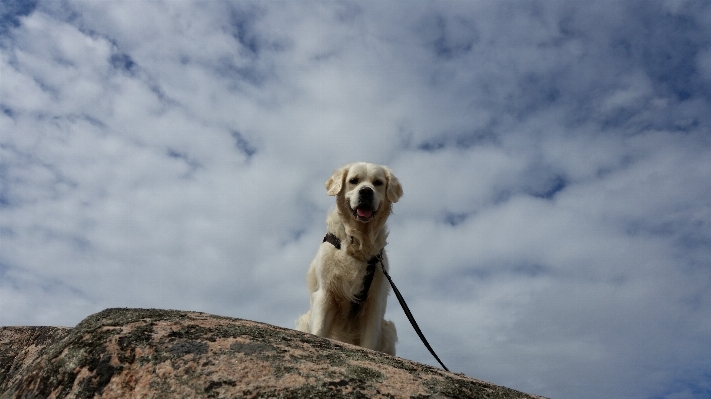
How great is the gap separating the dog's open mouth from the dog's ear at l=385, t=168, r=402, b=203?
0.61 metres

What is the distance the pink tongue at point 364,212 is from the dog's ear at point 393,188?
2.09ft

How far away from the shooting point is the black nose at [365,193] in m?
7.13

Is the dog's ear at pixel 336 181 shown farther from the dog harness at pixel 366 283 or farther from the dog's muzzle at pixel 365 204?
the dog harness at pixel 366 283

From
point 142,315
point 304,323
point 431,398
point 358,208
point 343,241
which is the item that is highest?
point 358,208

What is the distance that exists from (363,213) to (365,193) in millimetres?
305

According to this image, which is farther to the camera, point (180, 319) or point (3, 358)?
point (3, 358)

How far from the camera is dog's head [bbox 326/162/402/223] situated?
713cm

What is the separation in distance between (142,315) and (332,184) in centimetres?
505

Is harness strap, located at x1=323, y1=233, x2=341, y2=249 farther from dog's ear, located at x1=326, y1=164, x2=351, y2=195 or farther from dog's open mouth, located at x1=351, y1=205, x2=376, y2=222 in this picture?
dog's ear, located at x1=326, y1=164, x2=351, y2=195

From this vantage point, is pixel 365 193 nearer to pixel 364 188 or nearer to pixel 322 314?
pixel 364 188

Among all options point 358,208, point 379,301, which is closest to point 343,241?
point 358,208

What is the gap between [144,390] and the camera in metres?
2.18

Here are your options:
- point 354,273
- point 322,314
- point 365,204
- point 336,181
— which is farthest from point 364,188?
point 322,314

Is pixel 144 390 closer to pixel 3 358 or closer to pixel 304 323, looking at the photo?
pixel 304 323
